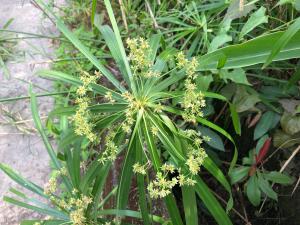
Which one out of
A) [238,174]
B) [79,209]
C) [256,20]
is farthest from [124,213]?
[256,20]

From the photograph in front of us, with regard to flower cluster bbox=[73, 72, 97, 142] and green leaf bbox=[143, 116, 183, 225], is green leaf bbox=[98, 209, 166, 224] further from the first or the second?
flower cluster bbox=[73, 72, 97, 142]

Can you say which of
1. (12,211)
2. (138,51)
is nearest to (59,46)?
(12,211)

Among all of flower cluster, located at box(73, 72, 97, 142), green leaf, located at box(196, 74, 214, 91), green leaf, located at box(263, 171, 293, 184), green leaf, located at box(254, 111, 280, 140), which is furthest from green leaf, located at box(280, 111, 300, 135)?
flower cluster, located at box(73, 72, 97, 142)

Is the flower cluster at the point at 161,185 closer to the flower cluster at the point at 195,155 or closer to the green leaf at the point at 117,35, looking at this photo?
the flower cluster at the point at 195,155

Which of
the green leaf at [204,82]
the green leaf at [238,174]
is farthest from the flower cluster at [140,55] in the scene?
the green leaf at [238,174]

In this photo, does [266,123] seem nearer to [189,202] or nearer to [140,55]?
[189,202]
